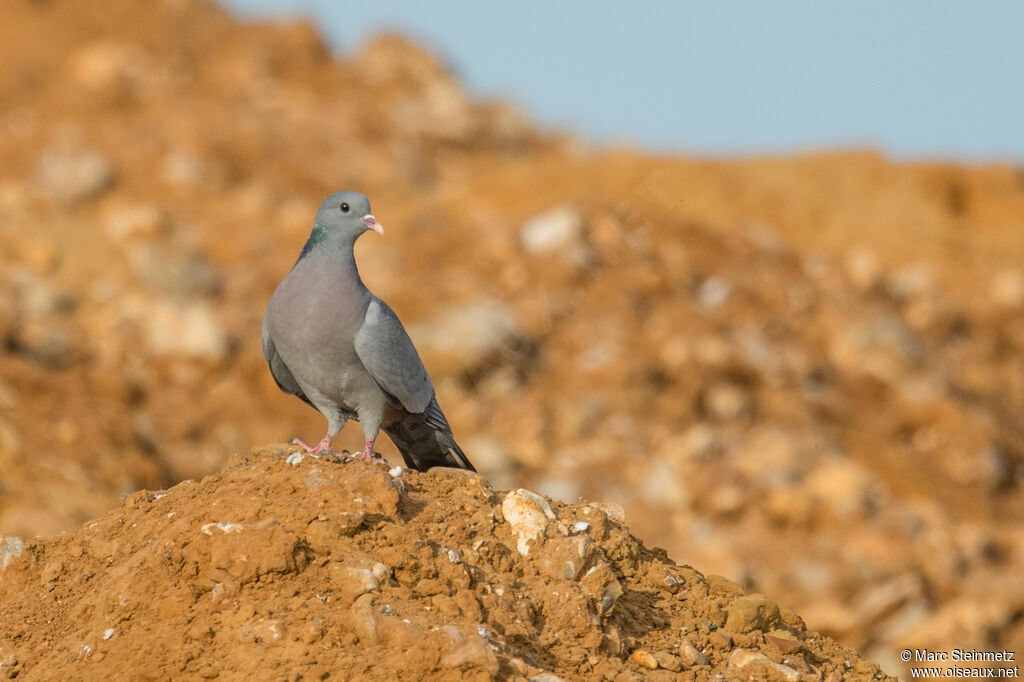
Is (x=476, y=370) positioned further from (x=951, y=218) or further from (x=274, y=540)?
(x=951, y=218)

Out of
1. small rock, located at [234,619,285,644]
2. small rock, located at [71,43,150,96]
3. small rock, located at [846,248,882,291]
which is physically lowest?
small rock, located at [234,619,285,644]

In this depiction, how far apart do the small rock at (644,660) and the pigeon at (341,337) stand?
5.68 ft

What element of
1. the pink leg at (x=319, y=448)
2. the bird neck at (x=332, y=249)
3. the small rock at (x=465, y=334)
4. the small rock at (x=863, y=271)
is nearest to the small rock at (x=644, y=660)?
the pink leg at (x=319, y=448)

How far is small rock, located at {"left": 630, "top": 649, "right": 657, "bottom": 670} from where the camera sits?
4.69 metres

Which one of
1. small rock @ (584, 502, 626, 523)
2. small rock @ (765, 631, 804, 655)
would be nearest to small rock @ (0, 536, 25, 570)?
small rock @ (584, 502, 626, 523)

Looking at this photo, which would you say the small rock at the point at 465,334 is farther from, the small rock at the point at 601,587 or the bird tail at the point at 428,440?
the small rock at the point at 601,587

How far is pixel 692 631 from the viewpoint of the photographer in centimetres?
507

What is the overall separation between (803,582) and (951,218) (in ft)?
41.9

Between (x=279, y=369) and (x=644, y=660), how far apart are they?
273 cm

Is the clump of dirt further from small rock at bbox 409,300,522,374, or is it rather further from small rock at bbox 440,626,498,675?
small rock at bbox 409,300,522,374

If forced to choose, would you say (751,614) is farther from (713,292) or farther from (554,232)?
(554,232)

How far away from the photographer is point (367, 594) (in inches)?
175

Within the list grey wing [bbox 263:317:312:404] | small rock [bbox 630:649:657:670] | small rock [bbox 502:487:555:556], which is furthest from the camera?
grey wing [bbox 263:317:312:404]

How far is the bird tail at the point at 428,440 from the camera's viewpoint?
635 centimetres
